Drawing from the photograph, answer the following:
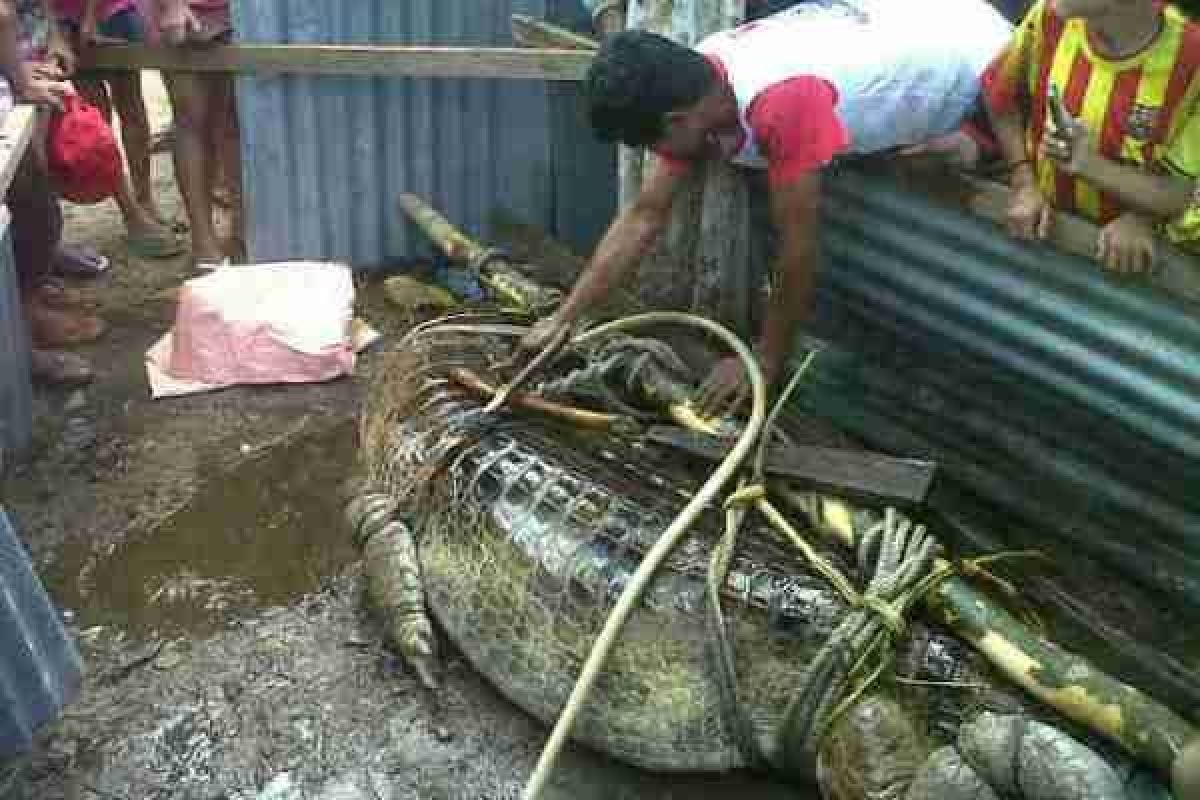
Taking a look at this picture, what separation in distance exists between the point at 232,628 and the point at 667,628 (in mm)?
1515

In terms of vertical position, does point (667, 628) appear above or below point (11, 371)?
below

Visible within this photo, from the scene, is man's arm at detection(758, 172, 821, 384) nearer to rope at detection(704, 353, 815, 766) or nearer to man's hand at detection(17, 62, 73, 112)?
rope at detection(704, 353, 815, 766)

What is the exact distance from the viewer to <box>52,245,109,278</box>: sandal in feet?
18.7

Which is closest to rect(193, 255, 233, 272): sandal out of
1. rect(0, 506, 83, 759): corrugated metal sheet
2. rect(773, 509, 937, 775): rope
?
rect(0, 506, 83, 759): corrugated metal sheet

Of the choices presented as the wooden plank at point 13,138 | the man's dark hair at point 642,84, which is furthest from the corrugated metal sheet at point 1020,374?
the wooden plank at point 13,138

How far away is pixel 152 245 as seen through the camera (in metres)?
5.97

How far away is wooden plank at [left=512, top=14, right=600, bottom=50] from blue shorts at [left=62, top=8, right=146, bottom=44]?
1795 millimetres

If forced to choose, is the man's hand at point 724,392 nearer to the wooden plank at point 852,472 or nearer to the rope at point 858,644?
the wooden plank at point 852,472

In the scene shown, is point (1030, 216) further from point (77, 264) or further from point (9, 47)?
point (77, 264)

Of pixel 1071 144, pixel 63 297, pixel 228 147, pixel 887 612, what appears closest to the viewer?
pixel 887 612

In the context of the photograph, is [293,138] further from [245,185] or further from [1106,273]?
[1106,273]

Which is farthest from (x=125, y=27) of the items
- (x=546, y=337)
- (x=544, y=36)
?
(x=546, y=337)

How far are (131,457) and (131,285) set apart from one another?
1600 millimetres

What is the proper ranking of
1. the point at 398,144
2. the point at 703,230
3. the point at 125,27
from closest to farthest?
the point at 703,230, the point at 125,27, the point at 398,144
